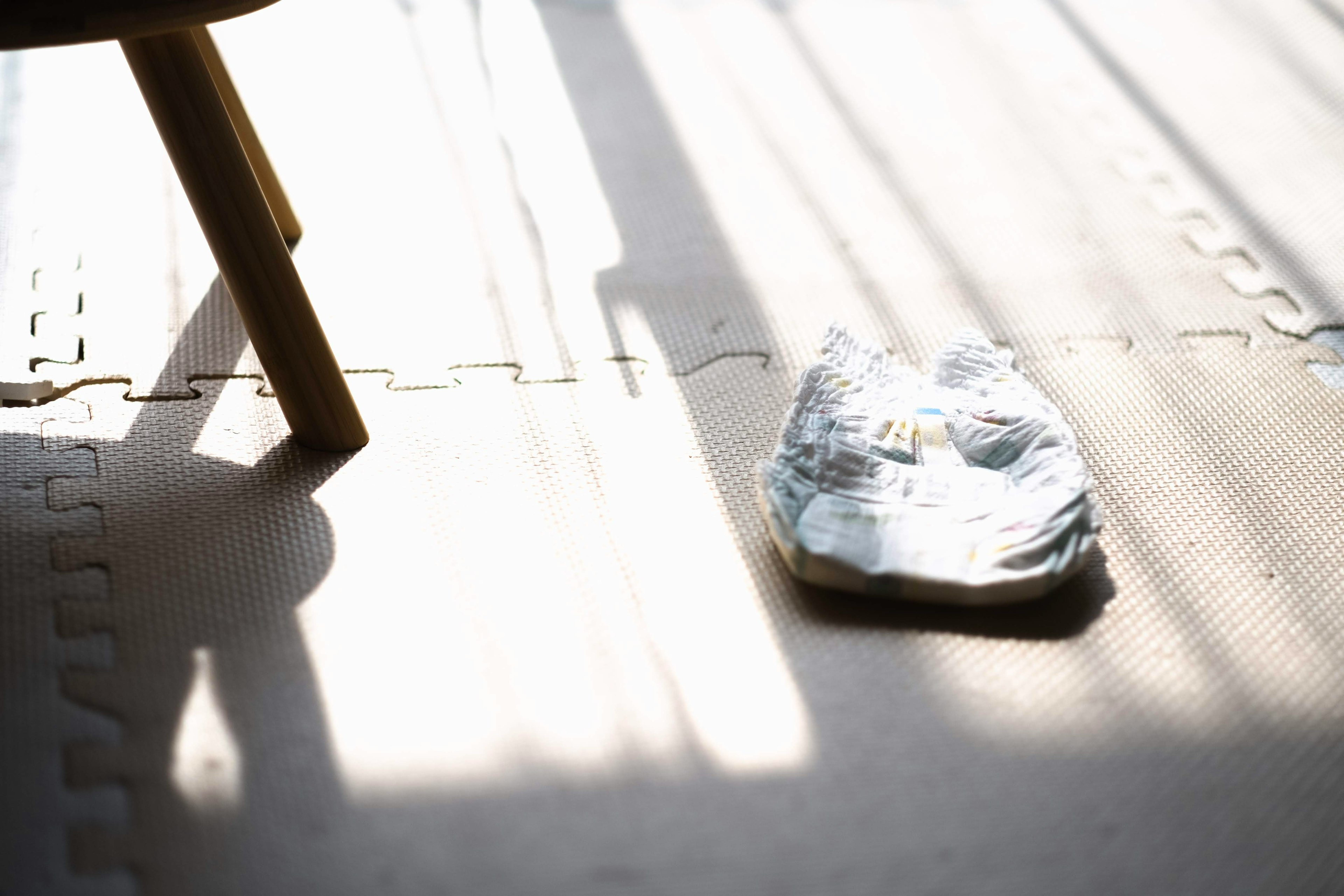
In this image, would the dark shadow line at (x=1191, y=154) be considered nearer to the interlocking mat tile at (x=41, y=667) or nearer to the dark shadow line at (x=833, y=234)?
the dark shadow line at (x=833, y=234)

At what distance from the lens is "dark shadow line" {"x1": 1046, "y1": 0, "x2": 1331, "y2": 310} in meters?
1.50

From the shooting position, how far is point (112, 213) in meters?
1.47

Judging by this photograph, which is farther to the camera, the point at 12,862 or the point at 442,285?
the point at 442,285

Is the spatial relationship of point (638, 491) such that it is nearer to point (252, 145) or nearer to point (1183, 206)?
point (252, 145)

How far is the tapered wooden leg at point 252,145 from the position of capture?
1.27 metres

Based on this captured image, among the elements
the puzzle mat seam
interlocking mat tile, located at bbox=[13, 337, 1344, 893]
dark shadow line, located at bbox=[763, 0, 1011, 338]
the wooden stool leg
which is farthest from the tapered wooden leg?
the puzzle mat seam

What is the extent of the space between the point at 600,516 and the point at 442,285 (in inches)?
18.2

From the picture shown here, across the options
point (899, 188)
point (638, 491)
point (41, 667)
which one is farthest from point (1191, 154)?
point (41, 667)

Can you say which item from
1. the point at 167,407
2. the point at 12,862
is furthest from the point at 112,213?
the point at 12,862

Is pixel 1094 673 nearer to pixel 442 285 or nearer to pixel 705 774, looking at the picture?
pixel 705 774

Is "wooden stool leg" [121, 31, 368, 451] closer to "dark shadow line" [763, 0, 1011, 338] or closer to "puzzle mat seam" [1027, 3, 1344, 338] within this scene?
"dark shadow line" [763, 0, 1011, 338]

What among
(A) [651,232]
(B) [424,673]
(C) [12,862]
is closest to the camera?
(C) [12,862]

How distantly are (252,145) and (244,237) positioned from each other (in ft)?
1.28

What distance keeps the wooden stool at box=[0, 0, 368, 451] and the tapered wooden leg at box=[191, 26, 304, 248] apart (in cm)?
15
